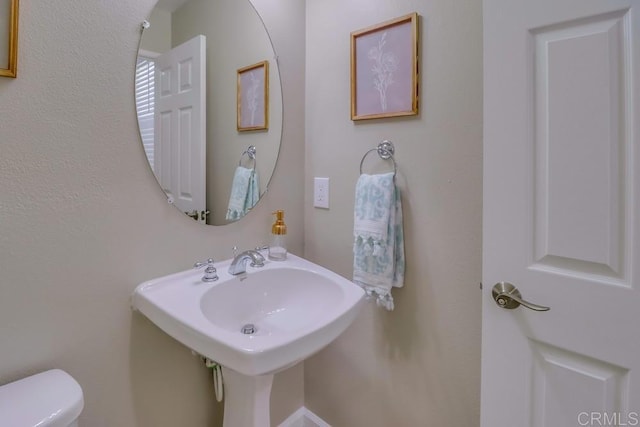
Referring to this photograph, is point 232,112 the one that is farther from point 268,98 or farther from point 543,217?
point 543,217

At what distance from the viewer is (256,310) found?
120 centimetres

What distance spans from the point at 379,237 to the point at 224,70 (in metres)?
0.84

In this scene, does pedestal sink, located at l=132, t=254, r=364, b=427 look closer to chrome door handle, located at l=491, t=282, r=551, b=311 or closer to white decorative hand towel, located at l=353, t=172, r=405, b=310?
white decorative hand towel, located at l=353, t=172, r=405, b=310

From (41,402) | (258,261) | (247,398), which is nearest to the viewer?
(41,402)

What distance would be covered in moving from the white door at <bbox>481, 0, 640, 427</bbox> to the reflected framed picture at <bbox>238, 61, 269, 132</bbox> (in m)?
0.82

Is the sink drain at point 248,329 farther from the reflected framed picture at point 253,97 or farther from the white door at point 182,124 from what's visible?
the reflected framed picture at point 253,97

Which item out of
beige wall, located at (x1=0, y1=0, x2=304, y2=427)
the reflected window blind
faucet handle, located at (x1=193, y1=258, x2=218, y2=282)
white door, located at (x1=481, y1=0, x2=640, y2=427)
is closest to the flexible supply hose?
beige wall, located at (x1=0, y1=0, x2=304, y2=427)

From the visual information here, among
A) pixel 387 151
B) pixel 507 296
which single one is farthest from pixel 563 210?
pixel 387 151

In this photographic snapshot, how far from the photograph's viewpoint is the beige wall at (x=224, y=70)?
117cm

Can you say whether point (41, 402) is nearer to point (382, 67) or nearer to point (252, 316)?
point (252, 316)

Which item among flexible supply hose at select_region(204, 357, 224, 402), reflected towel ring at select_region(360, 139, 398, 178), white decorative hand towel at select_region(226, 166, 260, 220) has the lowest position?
flexible supply hose at select_region(204, 357, 224, 402)

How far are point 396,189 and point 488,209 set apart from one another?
357 mm

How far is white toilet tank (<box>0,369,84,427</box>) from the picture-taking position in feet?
2.25

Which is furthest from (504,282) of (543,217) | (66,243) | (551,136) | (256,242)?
(66,243)
